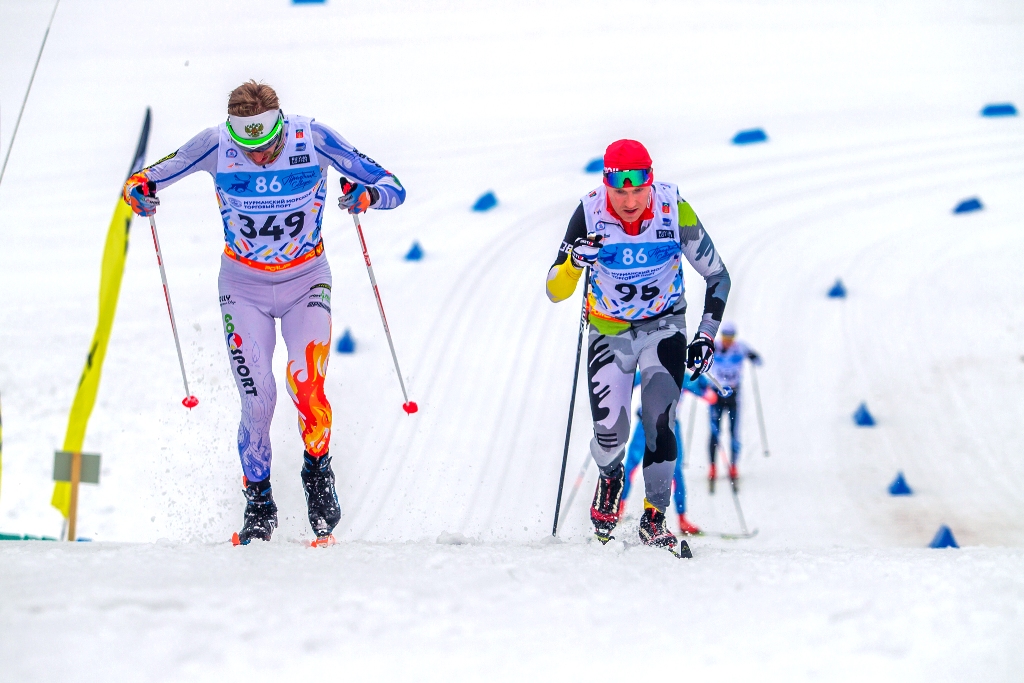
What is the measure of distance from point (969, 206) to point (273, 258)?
33.7 feet

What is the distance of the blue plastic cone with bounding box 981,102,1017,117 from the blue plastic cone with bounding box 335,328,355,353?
1044 centimetres

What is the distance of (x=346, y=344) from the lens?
928cm

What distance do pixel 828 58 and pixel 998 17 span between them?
3045 millimetres

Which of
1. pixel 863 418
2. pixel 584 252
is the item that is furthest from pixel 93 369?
pixel 863 418

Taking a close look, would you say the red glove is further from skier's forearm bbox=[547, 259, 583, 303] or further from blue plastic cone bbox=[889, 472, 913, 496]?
blue plastic cone bbox=[889, 472, 913, 496]

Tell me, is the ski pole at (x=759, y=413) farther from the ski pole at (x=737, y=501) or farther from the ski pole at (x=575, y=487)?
the ski pole at (x=575, y=487)

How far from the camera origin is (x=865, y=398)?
9.19 metres

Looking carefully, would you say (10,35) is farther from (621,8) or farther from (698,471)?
(698,471)

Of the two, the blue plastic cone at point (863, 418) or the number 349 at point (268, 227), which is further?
the blue plastic cone at point (863, 418)

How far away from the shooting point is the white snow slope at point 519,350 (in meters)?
3.20

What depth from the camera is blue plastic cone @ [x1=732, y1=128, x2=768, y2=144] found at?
13781 mm

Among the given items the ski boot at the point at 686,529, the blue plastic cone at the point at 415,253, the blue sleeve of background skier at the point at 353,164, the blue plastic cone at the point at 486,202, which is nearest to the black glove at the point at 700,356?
the blue sleeve of background skier at the point at 353,164

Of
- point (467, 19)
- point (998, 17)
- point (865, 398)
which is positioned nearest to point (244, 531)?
point (865, 398)

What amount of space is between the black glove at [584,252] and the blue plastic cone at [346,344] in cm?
504
